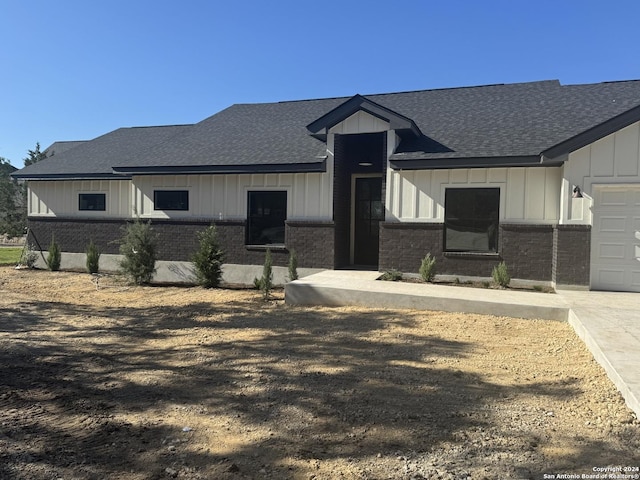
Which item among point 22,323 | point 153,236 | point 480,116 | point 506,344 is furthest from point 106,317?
point 480,116

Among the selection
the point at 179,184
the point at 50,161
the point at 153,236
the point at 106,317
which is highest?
the point at 50,161

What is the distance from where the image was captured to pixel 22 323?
770 cm

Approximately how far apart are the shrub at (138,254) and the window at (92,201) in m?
4.44

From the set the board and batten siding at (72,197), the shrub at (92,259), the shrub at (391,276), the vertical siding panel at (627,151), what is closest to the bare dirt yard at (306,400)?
the shrub at (391,276)

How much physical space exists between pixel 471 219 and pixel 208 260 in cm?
682

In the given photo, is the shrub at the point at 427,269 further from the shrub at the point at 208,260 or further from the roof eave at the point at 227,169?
the shrub at the point at 208,260

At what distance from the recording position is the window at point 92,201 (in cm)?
1599

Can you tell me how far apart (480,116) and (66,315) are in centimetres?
1169

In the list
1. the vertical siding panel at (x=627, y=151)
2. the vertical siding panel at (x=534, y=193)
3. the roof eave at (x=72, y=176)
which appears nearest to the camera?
the vertical siding panel at (x=627, y=151)

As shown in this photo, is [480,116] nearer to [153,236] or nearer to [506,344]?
[506,344]

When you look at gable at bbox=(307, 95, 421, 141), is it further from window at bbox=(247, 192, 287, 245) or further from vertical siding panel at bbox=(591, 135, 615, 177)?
vertical siding panel at bbox=(591, 135, 615, 177)

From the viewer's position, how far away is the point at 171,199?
14.4 meters

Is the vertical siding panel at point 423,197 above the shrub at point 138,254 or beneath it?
above

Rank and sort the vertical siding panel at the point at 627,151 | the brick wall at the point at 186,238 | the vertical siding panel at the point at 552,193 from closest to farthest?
the vertical siding panel at the point at 627,151
the vertical siding panel at the point at 552,193
the brick wall at the point at 186,238
